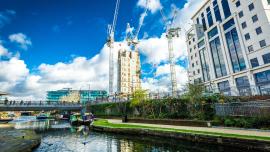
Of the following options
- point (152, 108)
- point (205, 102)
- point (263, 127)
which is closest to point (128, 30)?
point (152, 108)

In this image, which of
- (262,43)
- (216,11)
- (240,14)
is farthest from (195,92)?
(216,11)

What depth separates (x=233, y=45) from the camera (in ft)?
179

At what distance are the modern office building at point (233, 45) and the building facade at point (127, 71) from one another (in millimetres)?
80203

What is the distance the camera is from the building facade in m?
149

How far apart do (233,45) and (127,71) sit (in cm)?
10596

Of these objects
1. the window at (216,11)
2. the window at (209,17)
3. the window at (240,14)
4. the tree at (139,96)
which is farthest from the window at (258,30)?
the tree at (139,96)

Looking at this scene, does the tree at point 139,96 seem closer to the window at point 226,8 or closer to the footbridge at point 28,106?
the window at point 226,8

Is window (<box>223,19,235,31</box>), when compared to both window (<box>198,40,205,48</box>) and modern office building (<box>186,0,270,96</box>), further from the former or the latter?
window (<box>198,40,205,48</box>)

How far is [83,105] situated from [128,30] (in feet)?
224

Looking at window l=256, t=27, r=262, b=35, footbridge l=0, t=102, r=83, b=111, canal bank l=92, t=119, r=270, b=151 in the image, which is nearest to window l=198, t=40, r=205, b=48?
window l=256, t=27, r=262, b=35

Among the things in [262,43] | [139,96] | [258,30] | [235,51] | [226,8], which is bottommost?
[139,96]

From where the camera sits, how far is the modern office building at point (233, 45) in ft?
144

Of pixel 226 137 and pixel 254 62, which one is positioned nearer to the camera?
pixel 226 137

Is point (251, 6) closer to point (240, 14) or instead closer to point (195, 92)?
point (240, 14)
